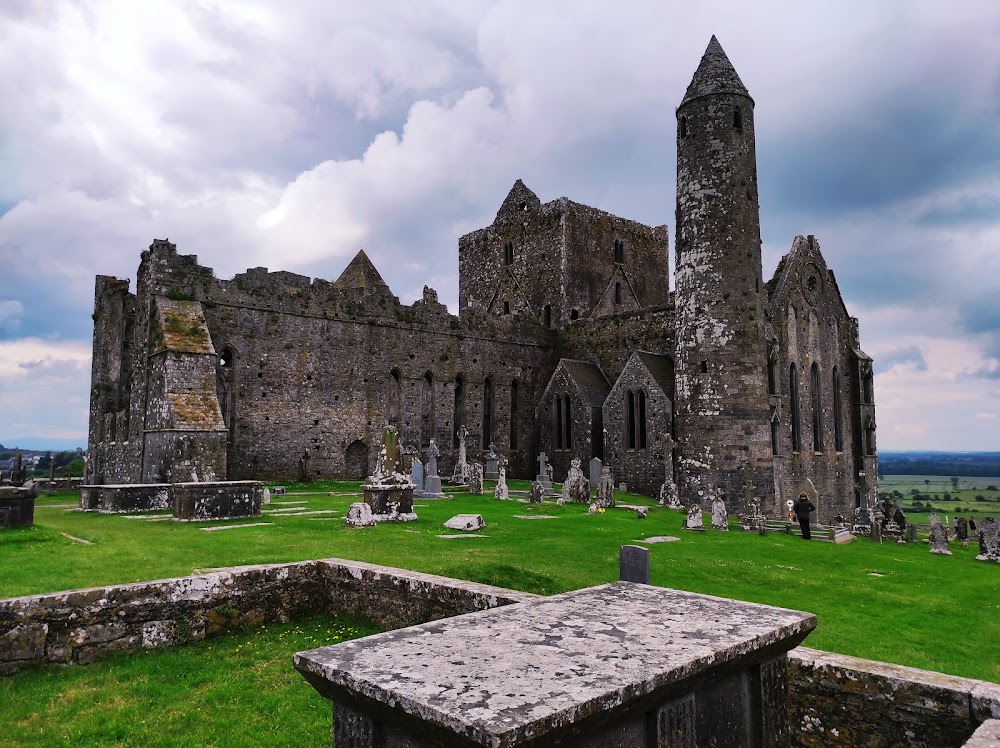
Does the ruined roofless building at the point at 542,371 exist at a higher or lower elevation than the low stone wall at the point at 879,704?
higher

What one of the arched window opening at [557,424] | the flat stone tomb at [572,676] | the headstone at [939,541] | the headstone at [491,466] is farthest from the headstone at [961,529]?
the flat stone tomb at [572,676]

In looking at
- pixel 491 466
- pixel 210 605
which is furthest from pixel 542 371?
pixel 210 605

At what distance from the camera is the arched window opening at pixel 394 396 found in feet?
94.3

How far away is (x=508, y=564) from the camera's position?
29.1ft

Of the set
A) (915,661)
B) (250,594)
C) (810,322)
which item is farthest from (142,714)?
(810,322)

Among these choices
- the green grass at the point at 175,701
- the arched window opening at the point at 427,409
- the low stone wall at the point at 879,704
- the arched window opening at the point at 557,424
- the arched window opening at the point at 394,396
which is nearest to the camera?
the low stone wall at the point at 879,704

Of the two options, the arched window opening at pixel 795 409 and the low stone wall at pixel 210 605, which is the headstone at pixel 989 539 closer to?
the arched window opening at pixel 795 409

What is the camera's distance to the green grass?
173 inches

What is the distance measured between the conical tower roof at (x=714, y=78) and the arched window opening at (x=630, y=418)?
11.3m

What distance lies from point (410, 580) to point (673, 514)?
49.5ft

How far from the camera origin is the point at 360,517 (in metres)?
13.8

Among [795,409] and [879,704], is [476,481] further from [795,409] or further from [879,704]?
[879,704]

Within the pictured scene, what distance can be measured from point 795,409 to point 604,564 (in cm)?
2072

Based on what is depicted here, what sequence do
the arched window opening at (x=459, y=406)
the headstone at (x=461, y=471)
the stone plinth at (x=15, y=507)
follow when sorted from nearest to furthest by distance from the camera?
1. the stone plinth at (x=15, y=507)
2. the headstone at (x=461, y=471)
3. the arched window opening at (x=459, y=406)
